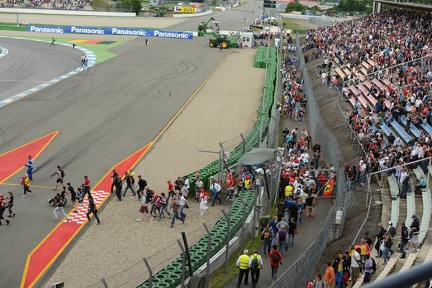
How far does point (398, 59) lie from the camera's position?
132 feet

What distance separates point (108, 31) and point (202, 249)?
217 feet

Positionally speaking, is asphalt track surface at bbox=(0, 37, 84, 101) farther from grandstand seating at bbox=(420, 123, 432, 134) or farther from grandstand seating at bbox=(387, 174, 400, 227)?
grandstand seating at bbox=(387, 174, 400, 227)

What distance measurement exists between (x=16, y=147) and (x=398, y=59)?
25.5 m

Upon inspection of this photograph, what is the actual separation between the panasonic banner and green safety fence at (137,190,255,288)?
59.9m

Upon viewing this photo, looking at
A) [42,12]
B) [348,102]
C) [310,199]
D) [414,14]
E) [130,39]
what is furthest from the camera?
[42,12]

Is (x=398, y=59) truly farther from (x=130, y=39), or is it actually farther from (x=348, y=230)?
(x=130, y=39)

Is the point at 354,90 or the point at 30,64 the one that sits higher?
the point at 354,90

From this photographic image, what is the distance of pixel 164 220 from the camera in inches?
821

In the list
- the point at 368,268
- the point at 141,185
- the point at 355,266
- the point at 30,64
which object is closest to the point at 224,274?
the point at 355,266

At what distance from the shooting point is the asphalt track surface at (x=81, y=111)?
21.2m

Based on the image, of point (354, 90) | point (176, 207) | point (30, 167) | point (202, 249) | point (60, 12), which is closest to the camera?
point (202, 249)

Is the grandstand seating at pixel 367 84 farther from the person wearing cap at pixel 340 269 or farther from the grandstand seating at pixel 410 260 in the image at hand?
the person wearing cap at pixel 340 269

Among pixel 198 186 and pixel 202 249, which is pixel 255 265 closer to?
pixel 202 249

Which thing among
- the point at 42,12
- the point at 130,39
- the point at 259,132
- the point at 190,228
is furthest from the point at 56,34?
the point at 190,228
